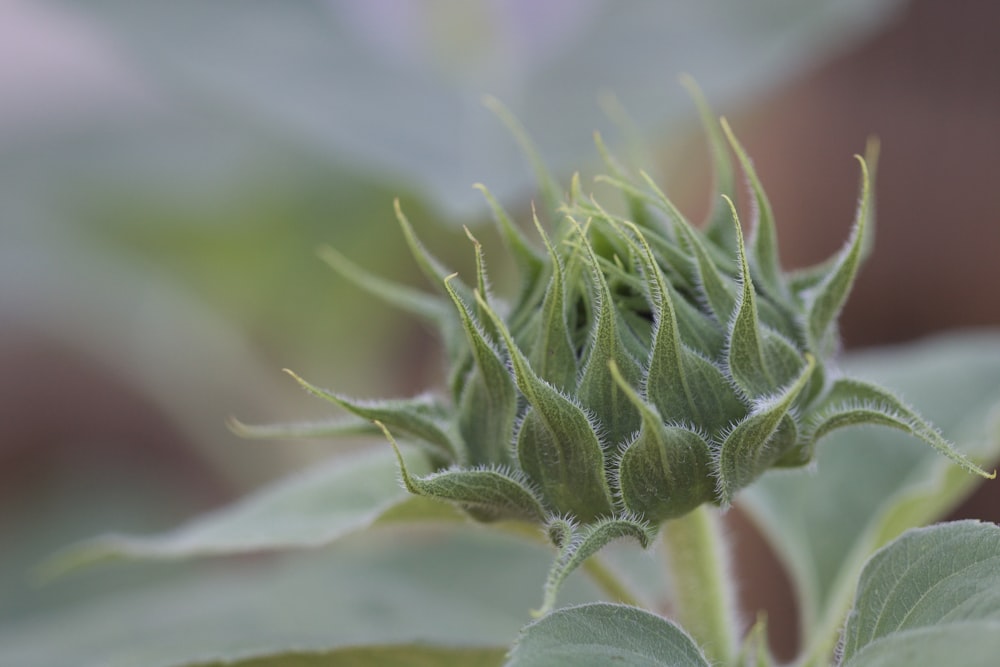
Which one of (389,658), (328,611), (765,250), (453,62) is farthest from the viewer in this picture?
(453,62)

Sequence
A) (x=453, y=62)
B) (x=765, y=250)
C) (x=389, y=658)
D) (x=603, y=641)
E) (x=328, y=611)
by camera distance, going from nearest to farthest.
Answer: (x=603, y=641) < (x=765, y=250) < (x=389, y=658) < (x=328, y=611) < (x=453, y=62)

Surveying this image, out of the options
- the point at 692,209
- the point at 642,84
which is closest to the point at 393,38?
the point at 642,84

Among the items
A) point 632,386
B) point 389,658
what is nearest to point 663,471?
point 632,386

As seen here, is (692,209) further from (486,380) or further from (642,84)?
(486,380)

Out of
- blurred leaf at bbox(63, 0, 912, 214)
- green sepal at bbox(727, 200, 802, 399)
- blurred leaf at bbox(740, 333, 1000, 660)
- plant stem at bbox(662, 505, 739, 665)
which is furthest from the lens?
blurred leaf at bbox(63, 0, 912, 214)

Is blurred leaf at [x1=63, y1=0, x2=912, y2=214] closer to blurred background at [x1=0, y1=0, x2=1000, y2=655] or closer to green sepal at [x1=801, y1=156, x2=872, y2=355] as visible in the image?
blurred background at [x1=0, y1=0, x2=1000, y2=655]

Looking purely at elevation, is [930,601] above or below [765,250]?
below

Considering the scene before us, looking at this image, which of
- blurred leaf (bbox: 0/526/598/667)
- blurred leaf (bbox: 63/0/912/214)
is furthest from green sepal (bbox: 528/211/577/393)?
blurred leaf (bbox: 63/0/912/214)

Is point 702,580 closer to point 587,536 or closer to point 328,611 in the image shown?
point 587,536
